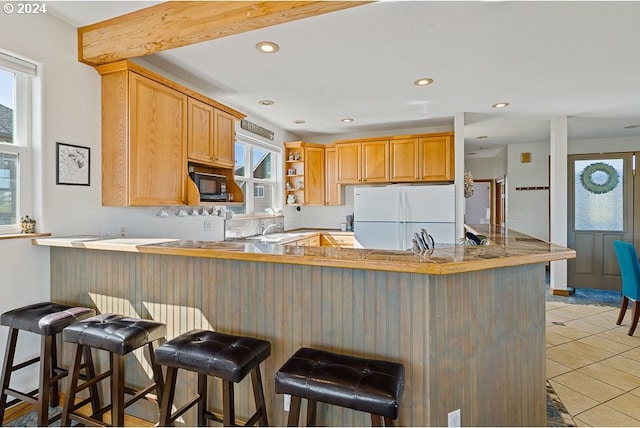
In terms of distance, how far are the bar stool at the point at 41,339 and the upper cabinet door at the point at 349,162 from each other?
13.1ft

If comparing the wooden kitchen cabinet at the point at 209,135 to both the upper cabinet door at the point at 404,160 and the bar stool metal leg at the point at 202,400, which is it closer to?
the bar stool metal leg at the point at 202,400

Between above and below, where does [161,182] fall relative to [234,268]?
above

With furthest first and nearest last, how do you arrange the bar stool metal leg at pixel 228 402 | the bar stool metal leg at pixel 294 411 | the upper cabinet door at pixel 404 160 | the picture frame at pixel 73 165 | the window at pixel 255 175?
the upper cabinet door at pixel 404 160 → the window at pixel 255 175 → the picture frame at pixel 73 165 → the bar stool metal leg at pixel 228 402 → the bar stool metal leg at pixel 294 411

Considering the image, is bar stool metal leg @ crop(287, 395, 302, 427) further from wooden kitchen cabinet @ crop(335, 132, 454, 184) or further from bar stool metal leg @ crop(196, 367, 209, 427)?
wooden kitchen cabinet @ crop(335, 132, 454, 184)

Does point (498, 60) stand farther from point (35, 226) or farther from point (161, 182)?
point (35, 226)

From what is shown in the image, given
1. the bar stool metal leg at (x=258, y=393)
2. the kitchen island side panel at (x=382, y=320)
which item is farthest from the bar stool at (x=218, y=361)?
the kitchen island side panel at (x=382, y=320)

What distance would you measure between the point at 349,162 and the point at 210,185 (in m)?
2.65

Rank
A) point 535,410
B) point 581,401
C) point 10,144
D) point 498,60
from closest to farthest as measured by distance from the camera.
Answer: point 535,410, point 10,144, point 581,401, point 498,60

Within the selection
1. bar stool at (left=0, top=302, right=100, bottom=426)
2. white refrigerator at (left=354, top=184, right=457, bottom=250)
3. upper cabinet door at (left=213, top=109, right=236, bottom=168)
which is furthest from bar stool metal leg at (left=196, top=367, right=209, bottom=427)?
white refrigerator at (left=354, top=184, right=457, bottom=250)

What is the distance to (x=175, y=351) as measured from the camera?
154 cm

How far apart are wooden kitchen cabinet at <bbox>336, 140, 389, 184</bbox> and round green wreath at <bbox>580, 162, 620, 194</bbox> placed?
3.32 m

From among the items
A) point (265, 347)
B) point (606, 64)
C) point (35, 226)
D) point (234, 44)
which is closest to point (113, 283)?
point (35, 226)

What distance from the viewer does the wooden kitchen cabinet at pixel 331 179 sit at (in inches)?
218

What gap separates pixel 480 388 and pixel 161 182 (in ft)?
8.44
